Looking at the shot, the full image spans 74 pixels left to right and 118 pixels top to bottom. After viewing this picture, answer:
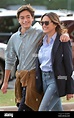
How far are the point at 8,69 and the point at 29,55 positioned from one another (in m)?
0.17

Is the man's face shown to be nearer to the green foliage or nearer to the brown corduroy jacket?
the brown corduroy jacket

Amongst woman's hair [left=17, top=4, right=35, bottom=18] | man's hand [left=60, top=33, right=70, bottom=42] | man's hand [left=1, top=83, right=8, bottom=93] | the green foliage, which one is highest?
woman's hair [left=17, top=4, right=35, bottom=18]

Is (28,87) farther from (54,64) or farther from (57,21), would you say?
(57,21)

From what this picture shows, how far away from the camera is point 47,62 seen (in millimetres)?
2166

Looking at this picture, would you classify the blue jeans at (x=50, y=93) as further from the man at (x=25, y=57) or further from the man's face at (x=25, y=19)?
the man's face at (x=25, y=19)

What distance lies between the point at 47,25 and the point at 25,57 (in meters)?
0.21

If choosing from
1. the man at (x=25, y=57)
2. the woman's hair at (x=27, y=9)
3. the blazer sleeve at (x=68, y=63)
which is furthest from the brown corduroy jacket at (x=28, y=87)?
the woman's hair at (x=27, y=9)

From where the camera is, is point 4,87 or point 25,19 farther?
point 4,87

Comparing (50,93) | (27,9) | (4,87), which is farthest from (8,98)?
(27,9)

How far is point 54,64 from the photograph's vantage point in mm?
2137

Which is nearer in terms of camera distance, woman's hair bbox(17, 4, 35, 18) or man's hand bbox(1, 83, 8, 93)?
woman's hair bbox(17, 4, 35, 18)

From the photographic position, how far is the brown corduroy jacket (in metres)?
2.23

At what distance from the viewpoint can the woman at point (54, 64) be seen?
7.01 ft

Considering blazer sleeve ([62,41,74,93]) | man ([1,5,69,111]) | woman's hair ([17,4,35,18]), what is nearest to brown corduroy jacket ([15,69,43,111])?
man ([1,5,69,111])
